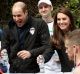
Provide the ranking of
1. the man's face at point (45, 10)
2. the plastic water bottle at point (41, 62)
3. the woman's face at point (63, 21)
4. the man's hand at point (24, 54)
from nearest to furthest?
1. the man's hand at point (24, 54)
2. the plastic water bottle at point (41, 62)
3. the woman's face at point (63, 21)
4. the man's face at point (45, 10)

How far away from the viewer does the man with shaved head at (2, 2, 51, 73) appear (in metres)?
5.22

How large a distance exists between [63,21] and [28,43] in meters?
0.58

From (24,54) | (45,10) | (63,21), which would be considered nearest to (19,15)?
(24,54)

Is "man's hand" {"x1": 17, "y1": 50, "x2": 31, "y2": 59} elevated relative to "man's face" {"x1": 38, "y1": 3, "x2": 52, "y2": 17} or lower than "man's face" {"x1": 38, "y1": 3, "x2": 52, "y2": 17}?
lower

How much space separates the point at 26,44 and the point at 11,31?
0.27 meters

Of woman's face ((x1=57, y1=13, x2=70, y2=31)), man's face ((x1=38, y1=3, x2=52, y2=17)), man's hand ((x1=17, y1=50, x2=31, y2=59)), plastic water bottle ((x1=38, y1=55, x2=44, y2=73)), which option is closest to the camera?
man's hand ((x1=17, y1=50, x2=31, y2=59))

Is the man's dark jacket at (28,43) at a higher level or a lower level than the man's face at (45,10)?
lower

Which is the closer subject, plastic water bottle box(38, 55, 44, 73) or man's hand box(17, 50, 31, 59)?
man's hand box(17, 50, 31, 59)

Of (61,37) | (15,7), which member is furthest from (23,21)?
(61,37)

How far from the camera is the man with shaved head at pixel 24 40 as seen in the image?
205 inches

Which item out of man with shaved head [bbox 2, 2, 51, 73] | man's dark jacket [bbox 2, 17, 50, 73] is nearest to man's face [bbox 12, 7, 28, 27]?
man with shaved head [bbox 2, 2, 51, 73]

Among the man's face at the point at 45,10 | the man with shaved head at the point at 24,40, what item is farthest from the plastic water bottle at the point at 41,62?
the man's face at the point at 45,10

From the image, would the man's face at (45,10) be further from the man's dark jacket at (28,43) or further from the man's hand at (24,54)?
the man's hand at (24,54)

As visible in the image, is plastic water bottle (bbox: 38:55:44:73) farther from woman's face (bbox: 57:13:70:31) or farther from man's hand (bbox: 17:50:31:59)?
woman's face (bbox: 57:13:70:31)
